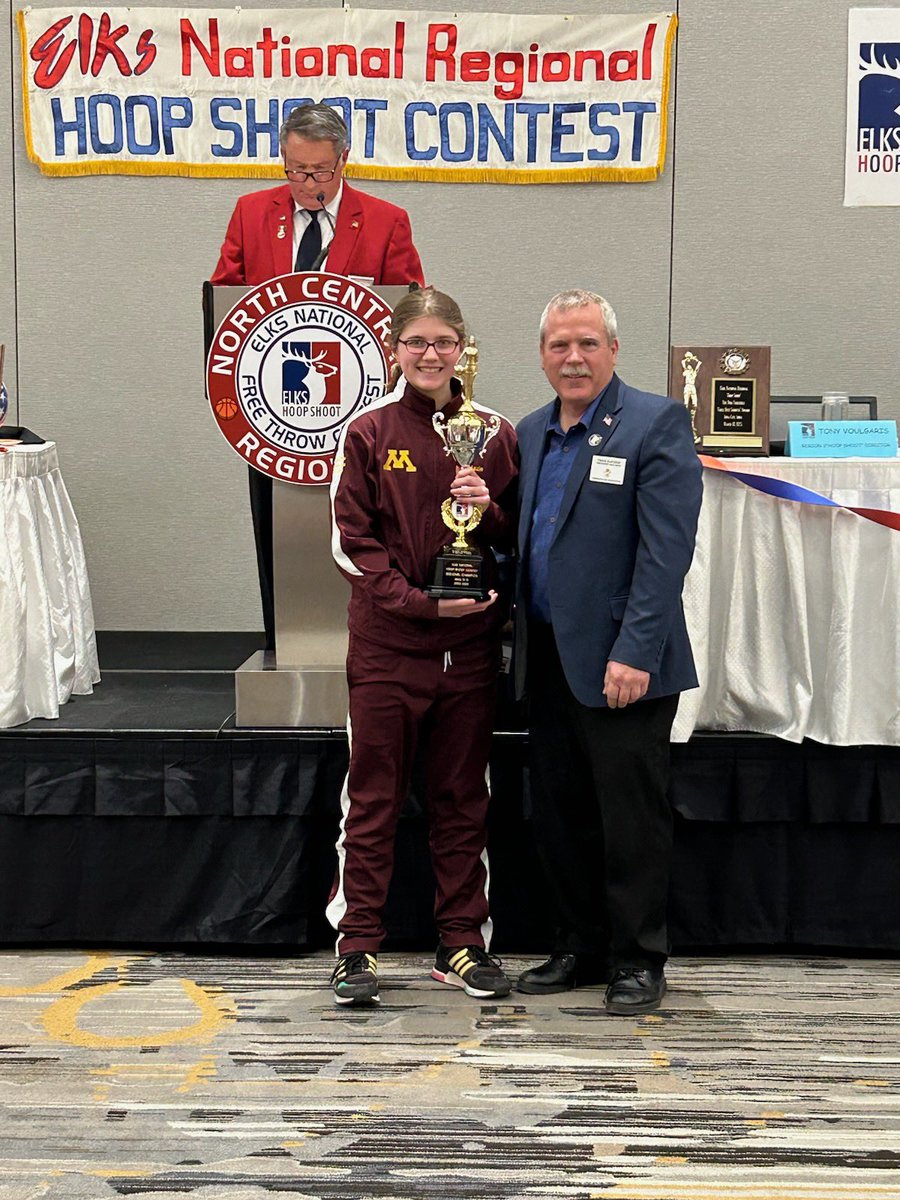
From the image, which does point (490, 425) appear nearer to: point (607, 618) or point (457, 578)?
point (457, 578)

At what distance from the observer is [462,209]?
491 centimetres

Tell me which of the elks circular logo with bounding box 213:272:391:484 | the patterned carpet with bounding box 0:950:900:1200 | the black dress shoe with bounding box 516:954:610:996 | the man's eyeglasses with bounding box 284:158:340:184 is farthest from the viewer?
the man's eyeglasses with bounding box 284:158:340:184

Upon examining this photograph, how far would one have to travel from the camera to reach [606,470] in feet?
8.72

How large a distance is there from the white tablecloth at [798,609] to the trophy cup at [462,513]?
64cm

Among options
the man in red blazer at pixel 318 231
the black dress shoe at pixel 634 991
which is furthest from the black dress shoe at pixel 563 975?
the man in red blazer at pixel 318 231

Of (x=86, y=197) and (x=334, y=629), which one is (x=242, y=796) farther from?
(x=86, y=197)

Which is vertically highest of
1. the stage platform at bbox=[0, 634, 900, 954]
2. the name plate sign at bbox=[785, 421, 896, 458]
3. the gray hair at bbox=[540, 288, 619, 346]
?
the gray hair at bbox=[540, 288, 619, 346]

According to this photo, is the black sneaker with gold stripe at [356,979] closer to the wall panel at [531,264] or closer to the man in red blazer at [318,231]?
the man in red blazer at [318,231]

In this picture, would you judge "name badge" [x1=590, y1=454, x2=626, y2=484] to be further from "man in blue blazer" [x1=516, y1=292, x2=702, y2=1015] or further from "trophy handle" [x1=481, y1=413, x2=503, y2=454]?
"trophy handle" [x1=481, y1=413, x2=503, y2=454]

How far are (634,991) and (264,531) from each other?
1.66 m

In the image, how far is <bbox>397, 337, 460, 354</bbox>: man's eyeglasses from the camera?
2.70 m

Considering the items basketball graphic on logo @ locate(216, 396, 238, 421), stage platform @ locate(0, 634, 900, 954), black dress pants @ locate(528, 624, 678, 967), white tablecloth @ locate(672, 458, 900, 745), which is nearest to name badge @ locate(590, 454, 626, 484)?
black dress pants @ locate(528, 624, 678, 967)

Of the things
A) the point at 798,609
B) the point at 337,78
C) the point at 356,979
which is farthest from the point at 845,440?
the point at 337,78

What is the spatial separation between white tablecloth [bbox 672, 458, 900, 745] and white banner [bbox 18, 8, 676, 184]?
2163 mm
